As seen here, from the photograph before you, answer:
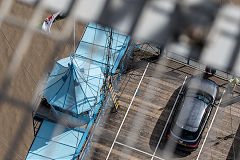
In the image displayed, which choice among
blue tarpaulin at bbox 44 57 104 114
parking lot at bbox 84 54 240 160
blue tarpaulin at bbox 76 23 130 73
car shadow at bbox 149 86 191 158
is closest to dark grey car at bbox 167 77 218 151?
car shadow at bbox 149 86 191 158

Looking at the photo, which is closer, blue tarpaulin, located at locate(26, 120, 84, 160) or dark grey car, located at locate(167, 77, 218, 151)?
blue tarpaulin, located at locate(26, 120, 84, 160)

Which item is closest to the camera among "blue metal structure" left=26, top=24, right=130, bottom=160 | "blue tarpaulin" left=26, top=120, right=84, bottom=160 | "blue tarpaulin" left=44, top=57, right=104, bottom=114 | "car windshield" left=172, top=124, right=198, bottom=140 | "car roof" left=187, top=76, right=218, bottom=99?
"blue tarpaulin" left=26, top=120, right=84, bottom=160

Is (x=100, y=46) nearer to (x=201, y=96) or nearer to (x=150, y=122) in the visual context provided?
(x=150, y=122)

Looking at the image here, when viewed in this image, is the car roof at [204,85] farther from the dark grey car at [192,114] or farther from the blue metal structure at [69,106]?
the blue metal structure at [69,106]

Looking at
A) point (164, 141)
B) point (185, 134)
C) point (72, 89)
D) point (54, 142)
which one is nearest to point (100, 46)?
point (72, 89)

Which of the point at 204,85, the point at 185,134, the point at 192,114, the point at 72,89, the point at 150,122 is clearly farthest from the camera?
the point at 150,122

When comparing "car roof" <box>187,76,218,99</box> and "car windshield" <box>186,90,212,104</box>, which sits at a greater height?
"car roof" <box>187,76,218,99</box>

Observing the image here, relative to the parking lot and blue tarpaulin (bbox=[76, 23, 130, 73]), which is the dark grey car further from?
blue tarpaulin (bbox=[76, 23, 130, 73])

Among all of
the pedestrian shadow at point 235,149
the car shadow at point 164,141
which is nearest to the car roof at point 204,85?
the car shadow at point 164,141

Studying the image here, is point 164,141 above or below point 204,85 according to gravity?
below
